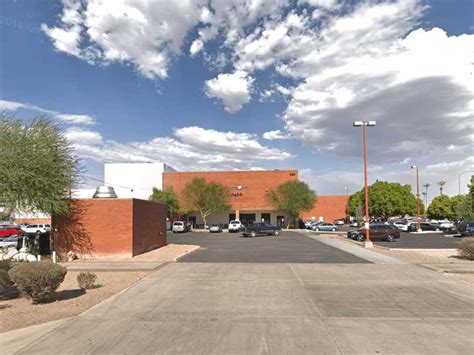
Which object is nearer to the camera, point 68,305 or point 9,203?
point 68,305

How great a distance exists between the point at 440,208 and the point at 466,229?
207ft

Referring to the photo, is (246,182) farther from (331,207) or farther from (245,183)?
(331,207)

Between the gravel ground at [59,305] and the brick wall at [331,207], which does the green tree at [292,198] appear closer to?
the brick wall at [331,207]

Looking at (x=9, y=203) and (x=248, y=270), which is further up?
(x=9, y=203)

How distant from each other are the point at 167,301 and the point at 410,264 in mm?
11828

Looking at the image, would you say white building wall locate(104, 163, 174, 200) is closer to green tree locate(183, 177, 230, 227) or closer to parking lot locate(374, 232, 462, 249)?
green tree locate(183, 177, 230, 227)

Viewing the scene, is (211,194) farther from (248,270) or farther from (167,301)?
(167,301)

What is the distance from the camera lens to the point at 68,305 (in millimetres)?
9617

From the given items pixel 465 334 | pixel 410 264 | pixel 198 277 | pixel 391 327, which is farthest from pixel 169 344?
pixel 410 264

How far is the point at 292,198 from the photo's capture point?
216 ft

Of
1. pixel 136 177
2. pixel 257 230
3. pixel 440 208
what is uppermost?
pixel 136 177

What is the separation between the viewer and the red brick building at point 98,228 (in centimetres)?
2058

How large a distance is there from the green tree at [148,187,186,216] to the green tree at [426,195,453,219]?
6334 cm

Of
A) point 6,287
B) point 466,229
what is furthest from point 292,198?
point 6,287
